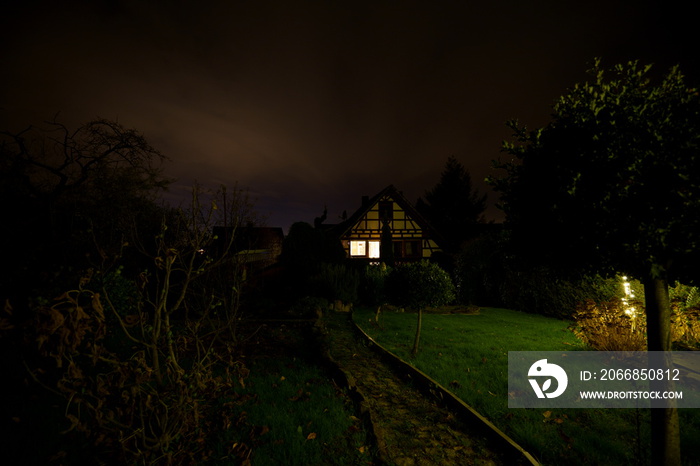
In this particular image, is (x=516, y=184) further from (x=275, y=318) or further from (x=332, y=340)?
(x=275, y=318)

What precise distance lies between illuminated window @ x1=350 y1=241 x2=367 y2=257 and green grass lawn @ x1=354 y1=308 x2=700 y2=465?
1465 centimetres

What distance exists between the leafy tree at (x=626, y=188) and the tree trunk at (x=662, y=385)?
0.01 meters

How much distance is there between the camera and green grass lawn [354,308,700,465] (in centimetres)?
405

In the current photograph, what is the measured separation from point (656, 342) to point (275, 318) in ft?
35.6

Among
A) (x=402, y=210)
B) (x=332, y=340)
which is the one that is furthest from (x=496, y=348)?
(x=402, y=210)

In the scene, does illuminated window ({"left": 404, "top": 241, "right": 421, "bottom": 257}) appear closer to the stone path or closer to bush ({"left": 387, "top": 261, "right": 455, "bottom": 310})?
bush ({"left": 387, "top": 261, "right": 455, "bottom": 310})

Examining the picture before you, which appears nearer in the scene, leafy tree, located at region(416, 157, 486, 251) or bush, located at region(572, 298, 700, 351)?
bush, located at region(572, 298, 700, 351)

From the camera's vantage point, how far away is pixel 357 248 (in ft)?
90.5

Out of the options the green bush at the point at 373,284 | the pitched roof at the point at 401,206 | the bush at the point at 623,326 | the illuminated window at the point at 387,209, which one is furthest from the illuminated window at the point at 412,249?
the bush at the point at 623,326

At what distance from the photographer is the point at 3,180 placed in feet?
18.1

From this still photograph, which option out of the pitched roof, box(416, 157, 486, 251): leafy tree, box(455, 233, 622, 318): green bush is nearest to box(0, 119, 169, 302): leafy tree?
box(455, 233, 622, 318): green bush

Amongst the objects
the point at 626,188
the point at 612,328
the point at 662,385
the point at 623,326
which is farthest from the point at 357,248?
the point at 626,188

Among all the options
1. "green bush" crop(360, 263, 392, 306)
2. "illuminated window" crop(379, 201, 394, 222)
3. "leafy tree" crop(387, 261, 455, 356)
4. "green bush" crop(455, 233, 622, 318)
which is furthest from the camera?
"illuminated window" crop(379, 201, 394, 222)

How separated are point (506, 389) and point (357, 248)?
21.9 m
